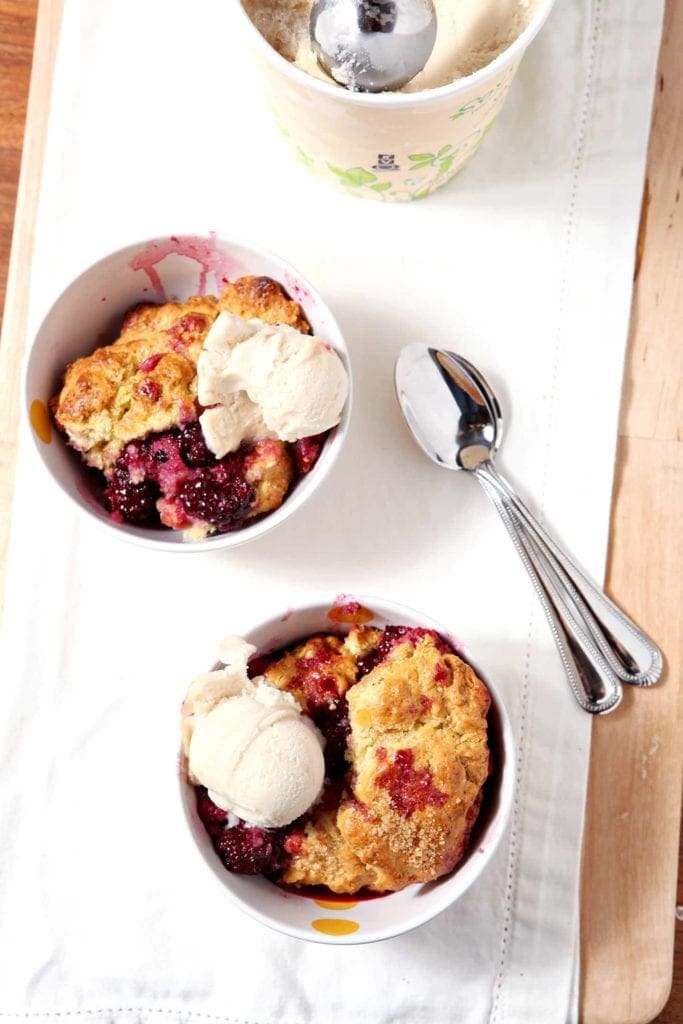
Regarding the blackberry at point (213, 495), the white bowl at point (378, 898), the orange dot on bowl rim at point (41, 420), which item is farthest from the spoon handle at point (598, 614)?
the orange dot on bowl rim at point (41, 420)

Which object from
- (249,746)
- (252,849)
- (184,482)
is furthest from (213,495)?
(252,849)

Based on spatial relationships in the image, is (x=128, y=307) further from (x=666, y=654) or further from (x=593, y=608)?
(x=666, y=654)

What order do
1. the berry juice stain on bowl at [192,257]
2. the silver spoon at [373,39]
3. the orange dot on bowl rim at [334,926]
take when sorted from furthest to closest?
the berry juice stain on bowl at [192,257]
the orange dot on bowl rim at [334,926]
the silver spoon at [373,39]

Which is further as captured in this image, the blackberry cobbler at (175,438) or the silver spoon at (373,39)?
the blackberry cobbler at (175,438)

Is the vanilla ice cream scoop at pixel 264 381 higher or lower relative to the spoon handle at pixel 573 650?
higher

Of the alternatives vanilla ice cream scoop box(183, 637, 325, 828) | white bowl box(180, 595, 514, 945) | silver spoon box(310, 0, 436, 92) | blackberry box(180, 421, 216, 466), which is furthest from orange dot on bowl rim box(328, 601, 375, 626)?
silver spoon box(310, 0, 436, 92)

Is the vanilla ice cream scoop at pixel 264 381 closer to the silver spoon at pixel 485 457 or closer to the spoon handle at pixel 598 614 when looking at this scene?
the silver spoon at pixel 485 457

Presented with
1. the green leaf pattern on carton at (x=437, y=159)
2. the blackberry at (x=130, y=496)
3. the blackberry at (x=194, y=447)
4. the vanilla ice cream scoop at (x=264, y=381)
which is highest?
the green leaf pattern on carton at (x=437, y=159)

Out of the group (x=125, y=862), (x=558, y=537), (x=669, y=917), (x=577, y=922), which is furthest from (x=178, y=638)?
(x=669, y=917)

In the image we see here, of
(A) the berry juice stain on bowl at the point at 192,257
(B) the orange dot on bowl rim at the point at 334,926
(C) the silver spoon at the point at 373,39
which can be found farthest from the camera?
(A) the berry juice stain on bowl at the point at 192,257

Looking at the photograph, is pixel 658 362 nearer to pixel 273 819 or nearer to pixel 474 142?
pixel 474 142
